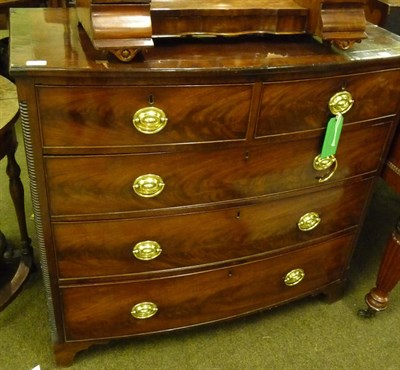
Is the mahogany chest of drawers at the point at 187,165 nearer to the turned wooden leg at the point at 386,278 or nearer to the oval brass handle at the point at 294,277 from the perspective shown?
the oval brass handle at the point at 294,277

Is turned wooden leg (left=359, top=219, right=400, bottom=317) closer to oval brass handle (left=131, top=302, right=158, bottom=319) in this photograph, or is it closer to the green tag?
the green tag

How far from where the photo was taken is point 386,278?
1.50m

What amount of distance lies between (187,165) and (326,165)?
15.0 inches

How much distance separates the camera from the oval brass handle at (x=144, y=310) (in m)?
1.29

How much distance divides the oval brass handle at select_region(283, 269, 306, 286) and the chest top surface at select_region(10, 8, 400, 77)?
0.64m

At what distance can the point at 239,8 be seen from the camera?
1.03m

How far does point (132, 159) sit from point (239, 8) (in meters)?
0.40

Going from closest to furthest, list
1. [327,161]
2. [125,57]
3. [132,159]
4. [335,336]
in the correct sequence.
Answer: [125,57] < [132,159] < [327,161] < [335,336]

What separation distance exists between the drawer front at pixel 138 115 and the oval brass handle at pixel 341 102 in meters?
0.22

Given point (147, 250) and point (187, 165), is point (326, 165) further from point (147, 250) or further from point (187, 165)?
point (147, 250)

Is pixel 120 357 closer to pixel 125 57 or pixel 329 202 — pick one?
pixel 329 202

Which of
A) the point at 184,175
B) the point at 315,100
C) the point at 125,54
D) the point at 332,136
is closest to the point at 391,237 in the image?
the point at 332,136

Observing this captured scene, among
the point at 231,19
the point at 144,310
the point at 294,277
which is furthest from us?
the point at 294,277

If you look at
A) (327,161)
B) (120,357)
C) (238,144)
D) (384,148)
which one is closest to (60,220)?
(238,144)
